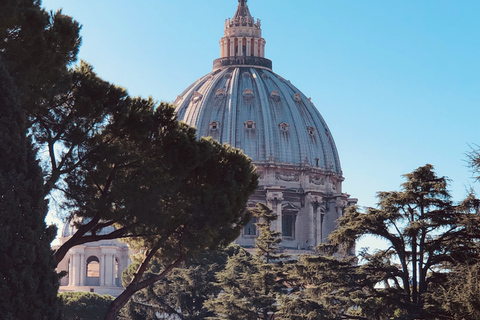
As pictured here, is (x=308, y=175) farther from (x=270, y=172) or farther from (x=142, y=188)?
(x=142, y=188)

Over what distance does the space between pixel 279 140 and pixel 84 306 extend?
2816 centimetres

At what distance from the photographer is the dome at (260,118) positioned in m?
74.8

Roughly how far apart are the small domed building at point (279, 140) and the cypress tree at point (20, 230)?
5548 centimetres

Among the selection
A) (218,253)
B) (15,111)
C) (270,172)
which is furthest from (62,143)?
(270,172)

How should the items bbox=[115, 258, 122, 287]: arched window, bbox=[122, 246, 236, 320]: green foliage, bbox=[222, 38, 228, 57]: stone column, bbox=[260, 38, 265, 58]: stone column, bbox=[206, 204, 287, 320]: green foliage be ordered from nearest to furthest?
bbox=[206, 204, 287, 320]: green foliage < bbox=[122, 246, 236, 320]: green foliage < bbox=[115, 258, 122, 287]: arched window < bbox=[222, 38, 228, 57]: stone column < bbox=[260, 38, 265, 58]: stone column

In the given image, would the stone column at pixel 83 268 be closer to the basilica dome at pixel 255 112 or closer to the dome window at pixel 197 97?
the basilica dome at pixel 255 112

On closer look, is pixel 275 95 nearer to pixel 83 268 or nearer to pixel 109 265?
pixel 109 265

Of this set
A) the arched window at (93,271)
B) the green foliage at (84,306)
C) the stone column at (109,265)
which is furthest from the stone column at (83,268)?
the green foliage at (84,306)

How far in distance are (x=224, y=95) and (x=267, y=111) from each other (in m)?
3.59

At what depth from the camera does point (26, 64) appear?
625 inches

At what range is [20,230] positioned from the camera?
14.8 m

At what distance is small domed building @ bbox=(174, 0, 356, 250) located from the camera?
7412 centimetres

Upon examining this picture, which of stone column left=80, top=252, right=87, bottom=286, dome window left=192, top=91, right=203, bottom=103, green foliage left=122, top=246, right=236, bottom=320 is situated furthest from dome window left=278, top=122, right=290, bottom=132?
green foliage left=122, top=246, right=236, bottom=320

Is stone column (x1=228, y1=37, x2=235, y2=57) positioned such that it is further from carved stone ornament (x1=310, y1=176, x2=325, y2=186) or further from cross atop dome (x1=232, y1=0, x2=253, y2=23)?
carved stone ornament (x1=310, y1=176, x2=325, y2=186)
